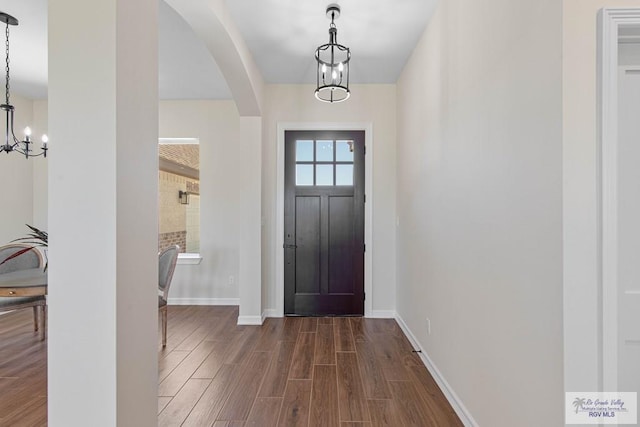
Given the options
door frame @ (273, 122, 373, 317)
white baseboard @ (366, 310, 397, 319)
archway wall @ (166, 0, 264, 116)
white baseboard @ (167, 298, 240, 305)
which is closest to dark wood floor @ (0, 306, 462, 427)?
white baseboard @ (366, 310, 397, 319)

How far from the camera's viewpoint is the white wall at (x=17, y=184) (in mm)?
4230

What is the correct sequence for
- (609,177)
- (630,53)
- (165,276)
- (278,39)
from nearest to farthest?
1. (609,177)
2. (630,53)
3. (278,39)
4. (165,276)

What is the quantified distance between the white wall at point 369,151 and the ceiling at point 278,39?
7.9 inches

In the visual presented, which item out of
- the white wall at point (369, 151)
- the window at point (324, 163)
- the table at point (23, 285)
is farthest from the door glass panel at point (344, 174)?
the table at point (23, 285)

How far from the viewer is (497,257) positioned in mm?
1635

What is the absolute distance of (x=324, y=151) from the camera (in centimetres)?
404

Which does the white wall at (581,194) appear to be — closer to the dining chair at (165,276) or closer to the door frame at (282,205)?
the door frame at (282,205)

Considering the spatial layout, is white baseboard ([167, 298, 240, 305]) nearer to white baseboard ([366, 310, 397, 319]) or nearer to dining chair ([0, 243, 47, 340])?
dining chair ([0, 243, 47, 340])

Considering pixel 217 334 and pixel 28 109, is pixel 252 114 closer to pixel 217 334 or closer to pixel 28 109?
pixel 217 334

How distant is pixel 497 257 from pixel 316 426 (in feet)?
4.77

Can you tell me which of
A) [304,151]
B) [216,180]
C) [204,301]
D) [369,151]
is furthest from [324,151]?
[204,301]

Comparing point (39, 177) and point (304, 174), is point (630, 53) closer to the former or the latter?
point (304, 174)

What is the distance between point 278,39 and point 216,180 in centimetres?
225

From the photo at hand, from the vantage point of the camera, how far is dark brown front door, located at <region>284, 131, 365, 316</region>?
13.1 ft
